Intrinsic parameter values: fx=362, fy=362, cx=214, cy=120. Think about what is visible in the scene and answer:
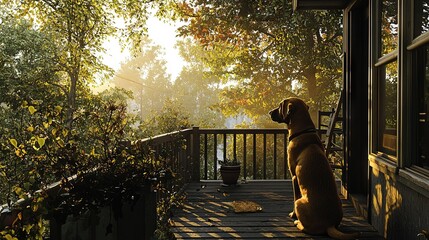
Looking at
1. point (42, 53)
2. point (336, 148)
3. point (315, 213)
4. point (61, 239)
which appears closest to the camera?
point (61, 239)

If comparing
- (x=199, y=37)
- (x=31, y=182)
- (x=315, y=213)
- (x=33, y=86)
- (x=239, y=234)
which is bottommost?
(x=239, y=234)

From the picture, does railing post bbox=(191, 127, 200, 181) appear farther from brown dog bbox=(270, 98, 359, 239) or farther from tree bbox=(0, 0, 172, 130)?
tree bbox=(0, 0, 172, 130)

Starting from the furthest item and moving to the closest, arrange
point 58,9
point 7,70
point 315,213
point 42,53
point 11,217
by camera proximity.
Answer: point 42,53 < point 7,70 < point 58,9 < point 315,213 < point 11,217

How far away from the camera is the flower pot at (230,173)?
17.5ft

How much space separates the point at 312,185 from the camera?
3.08 metres

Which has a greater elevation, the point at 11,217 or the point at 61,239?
the point at 11,217

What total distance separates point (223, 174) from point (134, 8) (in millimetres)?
6690

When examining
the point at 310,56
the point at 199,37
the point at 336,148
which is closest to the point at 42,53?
the point at 199,37

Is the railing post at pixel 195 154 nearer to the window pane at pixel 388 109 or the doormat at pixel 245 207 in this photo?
the doormat at pixel 245 207

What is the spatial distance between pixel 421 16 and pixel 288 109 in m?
1.50

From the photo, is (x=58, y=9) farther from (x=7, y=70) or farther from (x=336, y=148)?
(x=336, y=148)

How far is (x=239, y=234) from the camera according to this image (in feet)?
10.6

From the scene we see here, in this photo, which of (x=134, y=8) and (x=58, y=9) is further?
(x=134, y=8)

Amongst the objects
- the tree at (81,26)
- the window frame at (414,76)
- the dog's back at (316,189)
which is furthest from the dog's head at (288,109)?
the tree at (81,26)
